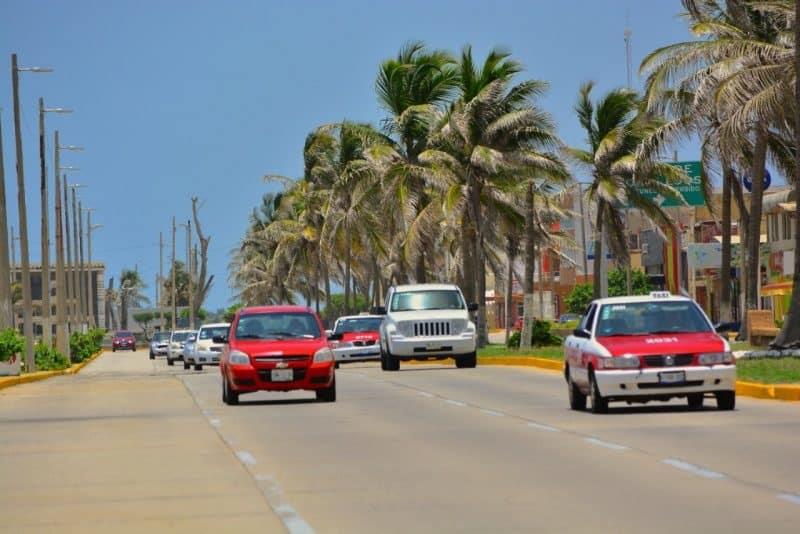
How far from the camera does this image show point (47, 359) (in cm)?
6034

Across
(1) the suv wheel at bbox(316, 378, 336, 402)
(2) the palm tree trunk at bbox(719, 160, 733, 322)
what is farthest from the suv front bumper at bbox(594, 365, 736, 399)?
(2) the palm tree trunk at bbox(719, 160, 733, 322)

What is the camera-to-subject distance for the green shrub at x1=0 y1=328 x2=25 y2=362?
4788 cm

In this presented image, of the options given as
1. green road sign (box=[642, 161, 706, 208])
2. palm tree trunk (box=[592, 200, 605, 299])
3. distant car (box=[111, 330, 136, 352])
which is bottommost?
distant car (box=[111, 330, 136, 352])

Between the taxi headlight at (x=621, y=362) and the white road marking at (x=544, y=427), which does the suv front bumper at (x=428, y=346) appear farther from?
the white road marking at (x=544, y=427)

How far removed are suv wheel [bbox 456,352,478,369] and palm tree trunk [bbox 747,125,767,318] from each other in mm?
9789

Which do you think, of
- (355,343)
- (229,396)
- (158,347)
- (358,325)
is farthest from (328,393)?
(158,347)

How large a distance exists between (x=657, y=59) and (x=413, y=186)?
1539cm

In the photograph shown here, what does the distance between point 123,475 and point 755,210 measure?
35913mm

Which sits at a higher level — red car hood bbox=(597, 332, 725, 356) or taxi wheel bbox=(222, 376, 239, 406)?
red car hood bbox=(597, 332, 725, 356)

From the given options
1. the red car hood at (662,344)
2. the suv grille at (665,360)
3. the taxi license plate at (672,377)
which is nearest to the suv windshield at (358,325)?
the red car hood at (662,344)

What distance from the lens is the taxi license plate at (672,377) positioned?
2273 cm

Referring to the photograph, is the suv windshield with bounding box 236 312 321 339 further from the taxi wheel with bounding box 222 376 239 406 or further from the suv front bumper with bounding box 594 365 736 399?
the suv front bumper with bounding box 594 365 736 399

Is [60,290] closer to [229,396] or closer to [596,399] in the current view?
[229,396]

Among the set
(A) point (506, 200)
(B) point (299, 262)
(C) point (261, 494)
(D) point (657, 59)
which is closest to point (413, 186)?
(A) point (506, 200)
